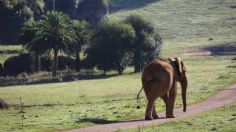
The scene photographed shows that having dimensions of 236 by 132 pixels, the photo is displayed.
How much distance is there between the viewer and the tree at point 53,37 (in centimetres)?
8081

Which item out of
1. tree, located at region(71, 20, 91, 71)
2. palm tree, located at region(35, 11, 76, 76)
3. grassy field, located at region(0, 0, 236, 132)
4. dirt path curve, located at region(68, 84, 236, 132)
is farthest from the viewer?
tree, located at region(71, 20, 91, 71)

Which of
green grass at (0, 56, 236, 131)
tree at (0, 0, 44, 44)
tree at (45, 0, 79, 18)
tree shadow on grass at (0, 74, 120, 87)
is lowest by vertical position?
green grass at (0, 56, 236, 131)

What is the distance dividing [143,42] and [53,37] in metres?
12.8

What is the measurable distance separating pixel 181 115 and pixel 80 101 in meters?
16.3

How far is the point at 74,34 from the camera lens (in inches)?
3329

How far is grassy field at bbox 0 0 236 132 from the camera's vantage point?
30422 mm

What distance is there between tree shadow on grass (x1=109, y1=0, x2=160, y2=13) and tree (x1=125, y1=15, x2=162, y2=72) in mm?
66591

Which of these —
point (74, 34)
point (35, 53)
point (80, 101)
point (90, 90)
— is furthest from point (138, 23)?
point (80, 101)

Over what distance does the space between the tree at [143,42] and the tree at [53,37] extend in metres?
9.11

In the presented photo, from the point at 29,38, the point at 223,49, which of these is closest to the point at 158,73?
the point at 29,38

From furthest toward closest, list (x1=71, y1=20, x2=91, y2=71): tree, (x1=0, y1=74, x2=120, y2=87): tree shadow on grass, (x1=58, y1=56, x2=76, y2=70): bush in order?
1. (x1=58, y1=56, x2=76, y2=70): bush
2. (x1=71, y1=20, x2=91, y2=71): tree
3. (x1=0, y1=74, x2=120, y2=87): tree shadow on grass

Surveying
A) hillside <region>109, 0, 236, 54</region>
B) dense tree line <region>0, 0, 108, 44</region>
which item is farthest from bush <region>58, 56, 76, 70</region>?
hillside <region>109, 0, 236, 54</region>

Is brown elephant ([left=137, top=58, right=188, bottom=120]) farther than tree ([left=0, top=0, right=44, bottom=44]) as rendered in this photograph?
No

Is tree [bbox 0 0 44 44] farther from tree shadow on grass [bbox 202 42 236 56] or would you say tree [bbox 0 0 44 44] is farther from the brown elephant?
the brown elephant
